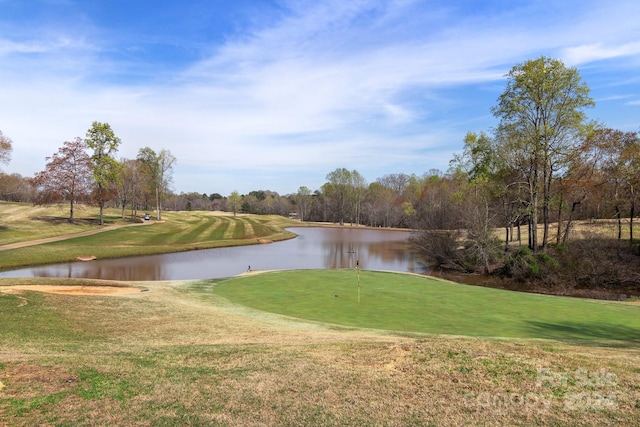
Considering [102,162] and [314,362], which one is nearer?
[314,362]

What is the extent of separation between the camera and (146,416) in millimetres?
5430

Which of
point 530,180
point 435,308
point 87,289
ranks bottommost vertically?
point 87,289

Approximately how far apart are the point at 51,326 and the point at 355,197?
99.8 meters

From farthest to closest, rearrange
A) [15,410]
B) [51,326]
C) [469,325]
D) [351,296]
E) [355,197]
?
[355,197] → [351,296] → [469,325] → [51,326] → [15,410]

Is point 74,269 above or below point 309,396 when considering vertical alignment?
below

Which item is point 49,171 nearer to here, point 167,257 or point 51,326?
point 167,257

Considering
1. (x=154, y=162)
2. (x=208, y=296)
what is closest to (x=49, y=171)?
(x=154, y=162)

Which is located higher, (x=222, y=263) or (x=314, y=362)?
(x=314, y=362)

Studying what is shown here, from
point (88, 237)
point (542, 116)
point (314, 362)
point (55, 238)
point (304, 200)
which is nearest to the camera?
point (314, 362)

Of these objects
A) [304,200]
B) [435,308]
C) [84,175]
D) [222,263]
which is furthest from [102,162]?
[304,200]

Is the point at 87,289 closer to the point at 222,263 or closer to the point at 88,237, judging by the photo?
the point at 222,263

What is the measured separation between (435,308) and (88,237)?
44.0 m

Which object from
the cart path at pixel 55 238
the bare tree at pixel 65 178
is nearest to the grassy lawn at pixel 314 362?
the cart path at pixel 55 238

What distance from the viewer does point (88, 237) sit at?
4538cm
